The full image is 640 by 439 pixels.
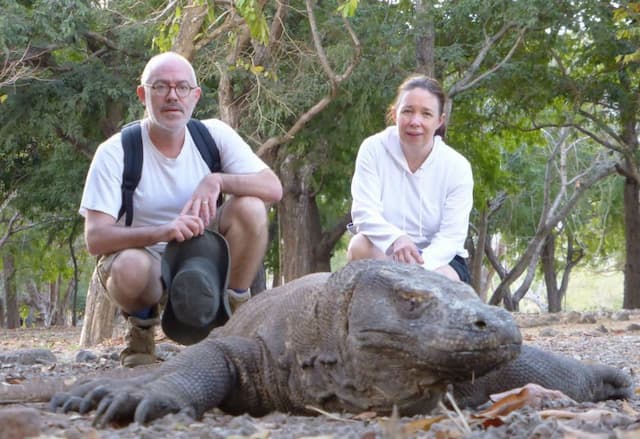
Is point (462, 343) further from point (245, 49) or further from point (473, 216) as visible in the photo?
point (473, 216)

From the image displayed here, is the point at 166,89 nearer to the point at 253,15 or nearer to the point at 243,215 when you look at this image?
the point at 243,215

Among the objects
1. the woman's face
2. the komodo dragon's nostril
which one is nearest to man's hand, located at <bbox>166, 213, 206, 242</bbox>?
the woman's face

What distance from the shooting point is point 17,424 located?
2.03 m

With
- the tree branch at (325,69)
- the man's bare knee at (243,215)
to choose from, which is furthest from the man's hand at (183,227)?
the tree branch at (325,69)

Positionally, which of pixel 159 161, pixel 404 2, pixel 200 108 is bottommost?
pixel 159 161

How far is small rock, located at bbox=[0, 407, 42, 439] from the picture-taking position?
79.4 inches

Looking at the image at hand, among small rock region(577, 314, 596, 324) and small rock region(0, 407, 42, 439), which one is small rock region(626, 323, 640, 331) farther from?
small rock region(0, 407, 42, 439)

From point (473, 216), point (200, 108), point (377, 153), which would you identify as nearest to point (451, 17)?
point (200, 108)

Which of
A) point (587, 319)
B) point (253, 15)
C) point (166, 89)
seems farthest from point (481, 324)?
point (587, 319)

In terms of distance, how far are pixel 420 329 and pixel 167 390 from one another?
78cm

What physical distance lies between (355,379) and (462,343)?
393 millimetres

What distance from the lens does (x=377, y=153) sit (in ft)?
14.8

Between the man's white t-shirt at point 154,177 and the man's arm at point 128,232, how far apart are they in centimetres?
5

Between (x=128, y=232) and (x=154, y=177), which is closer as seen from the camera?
(x=128, y=232)
